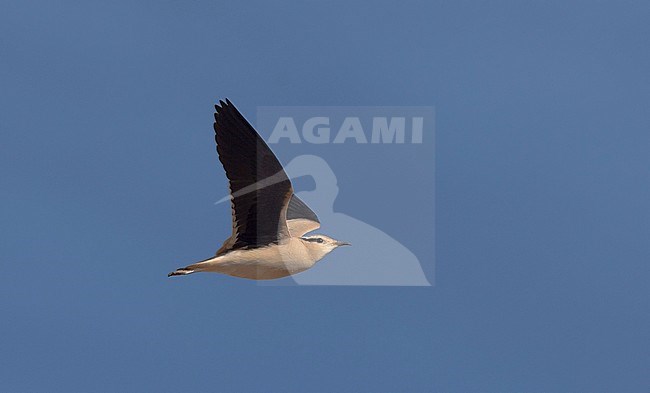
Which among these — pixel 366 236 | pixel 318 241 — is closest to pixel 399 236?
pixel 366 236

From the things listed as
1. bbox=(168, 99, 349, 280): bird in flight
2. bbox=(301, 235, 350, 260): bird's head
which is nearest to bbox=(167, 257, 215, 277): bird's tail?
bbox=(168, 99, 349, 280): bird in flight

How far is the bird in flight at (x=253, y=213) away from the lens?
23281 mm

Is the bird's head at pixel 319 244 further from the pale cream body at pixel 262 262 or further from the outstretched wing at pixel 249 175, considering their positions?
the outstretched wing at pixel 249 175

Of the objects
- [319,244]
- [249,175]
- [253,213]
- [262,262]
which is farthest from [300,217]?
[249,175]

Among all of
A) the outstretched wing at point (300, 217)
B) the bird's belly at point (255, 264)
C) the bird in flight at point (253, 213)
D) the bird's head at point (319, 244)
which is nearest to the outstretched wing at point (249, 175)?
the bird in flight at point (253, 213)

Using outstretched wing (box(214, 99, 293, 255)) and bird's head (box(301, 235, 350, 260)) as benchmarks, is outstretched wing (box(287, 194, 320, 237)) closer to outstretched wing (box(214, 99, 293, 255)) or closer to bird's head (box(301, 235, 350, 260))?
bird's head (box(301, 235, 350, 260))

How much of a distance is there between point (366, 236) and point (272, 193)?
3834 millimetres

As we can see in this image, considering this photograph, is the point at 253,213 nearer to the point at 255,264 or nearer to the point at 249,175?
the point at 249,175

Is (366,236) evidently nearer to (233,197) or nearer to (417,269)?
(417,269)

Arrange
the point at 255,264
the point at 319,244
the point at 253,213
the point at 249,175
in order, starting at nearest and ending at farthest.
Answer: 1. the point at 249,175
2. the point at 253,213
3. the point at 255,264
4. the point at 319,244

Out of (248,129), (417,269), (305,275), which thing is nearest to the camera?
(248,129)

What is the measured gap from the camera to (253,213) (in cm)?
2378

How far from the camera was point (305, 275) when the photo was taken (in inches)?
990

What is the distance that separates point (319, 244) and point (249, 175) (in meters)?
2.17
